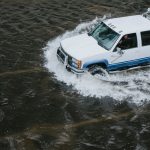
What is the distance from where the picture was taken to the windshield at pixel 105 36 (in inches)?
638

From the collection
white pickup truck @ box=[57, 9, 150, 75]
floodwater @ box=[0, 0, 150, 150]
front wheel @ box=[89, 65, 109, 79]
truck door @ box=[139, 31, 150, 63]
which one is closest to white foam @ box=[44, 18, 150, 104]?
floodwater @ box=[0, 0, 150, 150]

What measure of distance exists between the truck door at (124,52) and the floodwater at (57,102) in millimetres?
612

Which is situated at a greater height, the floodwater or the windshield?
the windshield

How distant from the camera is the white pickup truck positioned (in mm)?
15805

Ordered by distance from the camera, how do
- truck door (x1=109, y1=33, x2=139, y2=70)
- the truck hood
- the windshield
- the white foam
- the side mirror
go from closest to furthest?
the white foam
the truck hood
the side mirror
truck door (x1=109, y1=33, x2=139, y2=70)
the windshield

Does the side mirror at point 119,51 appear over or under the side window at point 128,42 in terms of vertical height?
under

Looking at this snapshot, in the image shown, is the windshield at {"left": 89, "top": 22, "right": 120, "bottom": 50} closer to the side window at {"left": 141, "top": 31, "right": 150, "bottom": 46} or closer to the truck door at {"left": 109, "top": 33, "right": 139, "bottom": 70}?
the truck door at {"left": 109, "top": 33, "right": 139, "bottom": 70}

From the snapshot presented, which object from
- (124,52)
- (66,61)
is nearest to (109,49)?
(124,52)

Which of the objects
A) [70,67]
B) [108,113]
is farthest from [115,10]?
[108,113]

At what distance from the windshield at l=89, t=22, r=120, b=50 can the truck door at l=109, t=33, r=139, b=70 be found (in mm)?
310

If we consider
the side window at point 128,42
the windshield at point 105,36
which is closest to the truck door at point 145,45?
the side window at point 128,42

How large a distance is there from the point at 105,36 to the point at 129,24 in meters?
1.15

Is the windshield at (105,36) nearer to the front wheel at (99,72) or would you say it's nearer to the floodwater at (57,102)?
the front wheel at (99,72)

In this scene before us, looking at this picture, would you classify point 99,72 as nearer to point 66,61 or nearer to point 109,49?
point 109,49
